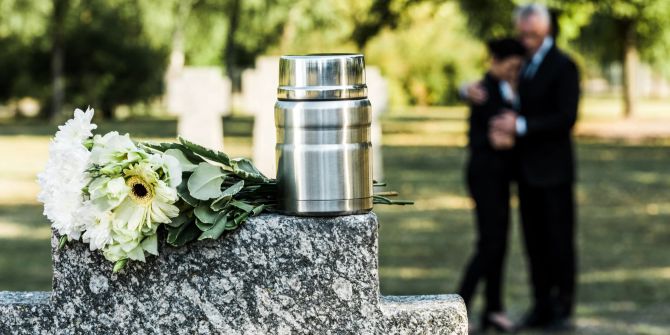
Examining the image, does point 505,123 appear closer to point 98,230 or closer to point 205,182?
point 205,182

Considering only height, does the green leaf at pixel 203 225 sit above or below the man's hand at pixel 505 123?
below

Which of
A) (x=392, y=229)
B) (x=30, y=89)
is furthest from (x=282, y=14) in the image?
(x=392, y=229)

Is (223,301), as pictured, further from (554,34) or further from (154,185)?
(554,34)

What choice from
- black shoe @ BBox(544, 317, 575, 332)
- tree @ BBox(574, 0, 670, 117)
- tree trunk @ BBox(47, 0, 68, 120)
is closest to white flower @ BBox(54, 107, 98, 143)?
black shoe @ BBox(544, 317, 575, 332)

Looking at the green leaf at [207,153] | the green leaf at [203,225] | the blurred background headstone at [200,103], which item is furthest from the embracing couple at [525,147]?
the blurred background headstone at [200,103]

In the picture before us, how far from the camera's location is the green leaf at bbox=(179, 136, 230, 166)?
317 centimetres

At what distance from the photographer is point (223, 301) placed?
9.90 feet

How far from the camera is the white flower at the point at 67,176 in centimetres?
302

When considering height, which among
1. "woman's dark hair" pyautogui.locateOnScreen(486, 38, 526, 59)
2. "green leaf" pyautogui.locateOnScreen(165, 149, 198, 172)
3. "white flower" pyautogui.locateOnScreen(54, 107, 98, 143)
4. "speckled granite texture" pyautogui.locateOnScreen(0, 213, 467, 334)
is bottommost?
"speckled granite texture" pyautogui.locateOnScreen(0, 213, 467, 334)

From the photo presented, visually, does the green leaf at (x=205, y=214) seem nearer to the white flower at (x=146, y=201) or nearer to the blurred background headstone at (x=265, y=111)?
the white flower at (x=146, y=201)

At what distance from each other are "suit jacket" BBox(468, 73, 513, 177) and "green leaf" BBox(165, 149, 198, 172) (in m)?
5.52

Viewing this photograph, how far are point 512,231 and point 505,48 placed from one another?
7.29m

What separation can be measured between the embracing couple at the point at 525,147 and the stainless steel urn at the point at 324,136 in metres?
5.49

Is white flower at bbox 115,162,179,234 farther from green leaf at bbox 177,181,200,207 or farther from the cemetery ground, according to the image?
the cemetery ground
